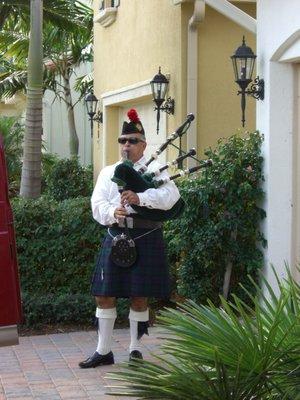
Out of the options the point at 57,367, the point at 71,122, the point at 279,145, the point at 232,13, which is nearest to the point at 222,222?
the point at 279,145

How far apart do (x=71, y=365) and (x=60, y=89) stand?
2022cm

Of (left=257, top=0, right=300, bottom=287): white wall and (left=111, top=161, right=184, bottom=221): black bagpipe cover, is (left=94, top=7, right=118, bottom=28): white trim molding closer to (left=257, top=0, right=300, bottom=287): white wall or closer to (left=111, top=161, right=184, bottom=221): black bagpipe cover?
(left=257, top=0, right=300, bottom=287): white wall

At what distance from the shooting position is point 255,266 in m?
8.22

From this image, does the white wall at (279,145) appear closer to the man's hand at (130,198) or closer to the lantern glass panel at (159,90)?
the man's hand at (130,198)

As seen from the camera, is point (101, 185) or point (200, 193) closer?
point (101, 185)

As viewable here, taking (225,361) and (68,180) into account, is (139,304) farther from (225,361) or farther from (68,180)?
(68,180)

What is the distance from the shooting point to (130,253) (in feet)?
22.0

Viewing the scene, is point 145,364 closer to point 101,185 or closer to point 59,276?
point 101,185

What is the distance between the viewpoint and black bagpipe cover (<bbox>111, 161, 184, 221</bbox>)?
258 inches

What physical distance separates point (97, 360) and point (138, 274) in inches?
29.5

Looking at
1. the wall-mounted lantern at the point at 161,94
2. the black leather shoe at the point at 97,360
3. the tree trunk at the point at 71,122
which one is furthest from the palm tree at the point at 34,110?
the tree trunk at the point at 71,122

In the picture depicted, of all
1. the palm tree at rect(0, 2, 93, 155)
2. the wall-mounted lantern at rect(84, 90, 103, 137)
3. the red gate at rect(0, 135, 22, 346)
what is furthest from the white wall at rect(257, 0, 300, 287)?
the palm tree at rect(0, 2, 93, 155)

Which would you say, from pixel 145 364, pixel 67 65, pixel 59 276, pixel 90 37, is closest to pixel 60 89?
pixel 67 65

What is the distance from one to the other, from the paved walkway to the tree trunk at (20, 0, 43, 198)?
13.7 ft
